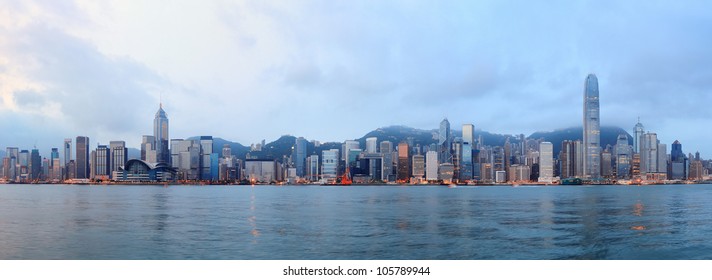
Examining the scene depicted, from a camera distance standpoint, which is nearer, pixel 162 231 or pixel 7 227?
pixel 162 231

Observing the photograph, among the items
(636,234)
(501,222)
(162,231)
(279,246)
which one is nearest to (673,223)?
Result: (636,234)

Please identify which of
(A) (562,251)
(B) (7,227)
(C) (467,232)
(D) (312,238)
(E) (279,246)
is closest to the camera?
(A) (562,251)

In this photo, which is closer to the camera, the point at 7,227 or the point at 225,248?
the point at 225,248

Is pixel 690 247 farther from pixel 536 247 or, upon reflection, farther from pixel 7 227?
pixel 7 227

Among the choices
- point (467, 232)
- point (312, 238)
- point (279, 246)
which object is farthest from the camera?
point (467, 232)

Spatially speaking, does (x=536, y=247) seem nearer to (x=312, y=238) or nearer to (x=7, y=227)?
(x=312, y=238)

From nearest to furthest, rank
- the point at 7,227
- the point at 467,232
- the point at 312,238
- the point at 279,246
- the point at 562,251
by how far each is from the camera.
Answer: the point at 562,251, the point at 279,246, the point at 312,238, the point at 467,232, the point at 7,227

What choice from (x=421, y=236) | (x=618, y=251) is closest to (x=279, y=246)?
(x=421, y=236)

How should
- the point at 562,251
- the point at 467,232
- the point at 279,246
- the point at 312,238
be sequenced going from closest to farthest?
the point at 562,251 < the point at 279,246 < the point at 312,238 < the point at 467,232
